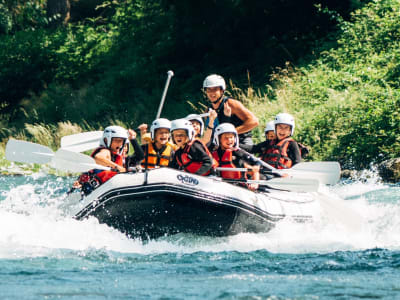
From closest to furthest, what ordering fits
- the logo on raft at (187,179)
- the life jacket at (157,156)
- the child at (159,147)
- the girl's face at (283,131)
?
1. the logo on raft at (187,179)
2. the child at (159,147)
3. the life jacket at (157,156)
4. the girl's face at (283,131)

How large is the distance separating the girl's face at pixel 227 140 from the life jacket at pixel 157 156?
2.08 ft

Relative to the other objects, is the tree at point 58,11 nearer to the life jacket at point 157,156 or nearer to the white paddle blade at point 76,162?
the life jacket at point 157,156

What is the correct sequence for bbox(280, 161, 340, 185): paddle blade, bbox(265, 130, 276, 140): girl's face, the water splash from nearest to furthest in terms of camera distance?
the water splash
bbox(280, 161, 340, 185): paddle blade
bbox(265, 130, 276, 140): girl's face

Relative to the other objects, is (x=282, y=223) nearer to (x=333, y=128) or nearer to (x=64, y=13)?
(x=333, y=128)

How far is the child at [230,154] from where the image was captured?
8727mm

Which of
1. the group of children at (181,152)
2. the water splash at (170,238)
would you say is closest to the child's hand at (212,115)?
the group of children at (181,152)

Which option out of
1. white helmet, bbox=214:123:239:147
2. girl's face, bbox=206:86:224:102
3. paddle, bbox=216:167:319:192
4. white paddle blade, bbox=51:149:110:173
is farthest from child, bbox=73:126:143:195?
girl's face, bbox=206:86:224:102

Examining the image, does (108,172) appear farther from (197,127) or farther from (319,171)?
(319,171)

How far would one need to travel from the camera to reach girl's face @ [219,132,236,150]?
8.73 meters

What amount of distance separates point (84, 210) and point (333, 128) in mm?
6774

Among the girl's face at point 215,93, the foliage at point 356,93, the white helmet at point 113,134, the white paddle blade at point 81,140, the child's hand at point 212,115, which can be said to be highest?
the foliage at point 356,93

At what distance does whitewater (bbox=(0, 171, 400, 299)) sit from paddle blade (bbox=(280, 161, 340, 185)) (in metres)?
0.40

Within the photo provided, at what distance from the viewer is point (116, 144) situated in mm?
8688

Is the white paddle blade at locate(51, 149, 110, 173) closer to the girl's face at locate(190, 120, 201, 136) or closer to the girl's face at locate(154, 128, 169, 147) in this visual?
the girl's face at locate(154, 128, 169, 147)
